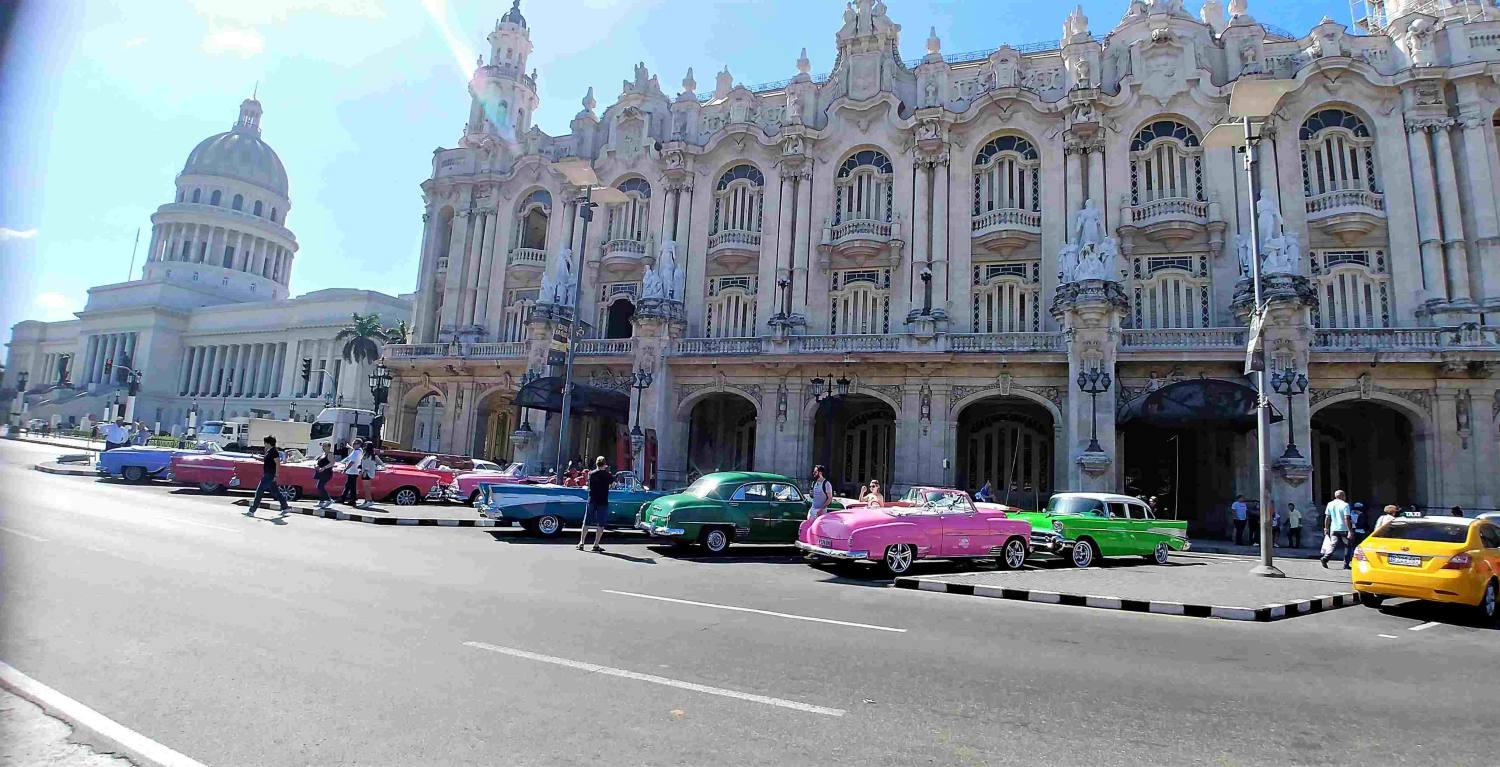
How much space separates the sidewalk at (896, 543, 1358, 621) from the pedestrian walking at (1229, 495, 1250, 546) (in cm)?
739

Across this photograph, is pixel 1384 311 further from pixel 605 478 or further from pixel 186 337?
pixel 186 337

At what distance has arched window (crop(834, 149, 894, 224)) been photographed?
2892 centimetres

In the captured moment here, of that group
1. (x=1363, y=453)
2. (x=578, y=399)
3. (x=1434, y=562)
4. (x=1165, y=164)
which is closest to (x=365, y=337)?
(x=578, y=399)

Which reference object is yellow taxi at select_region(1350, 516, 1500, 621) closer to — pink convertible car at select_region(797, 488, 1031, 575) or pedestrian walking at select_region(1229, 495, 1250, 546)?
pink convertible car at select_region(797, 488, 1031, 575)

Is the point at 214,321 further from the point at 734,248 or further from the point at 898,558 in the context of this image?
the point at 898,558

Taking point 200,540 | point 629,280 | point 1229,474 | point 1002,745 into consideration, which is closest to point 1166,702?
point 1002,745

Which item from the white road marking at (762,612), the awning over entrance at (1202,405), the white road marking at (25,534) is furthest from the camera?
the awning over entrance at (1202,405)

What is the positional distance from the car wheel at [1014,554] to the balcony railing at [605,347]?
1846cm

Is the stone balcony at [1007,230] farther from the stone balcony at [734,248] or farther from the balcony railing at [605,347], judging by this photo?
the balcony railing at [605,347]

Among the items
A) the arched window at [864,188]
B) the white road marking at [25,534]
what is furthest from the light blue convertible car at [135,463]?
the arched window at [864,188]

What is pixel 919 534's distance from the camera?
11.8 metres

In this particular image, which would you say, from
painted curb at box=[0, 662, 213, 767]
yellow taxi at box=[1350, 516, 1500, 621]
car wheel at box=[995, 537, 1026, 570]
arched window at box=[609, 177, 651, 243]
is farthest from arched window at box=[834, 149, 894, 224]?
painted curb at box=[0, 662, 213, 767]

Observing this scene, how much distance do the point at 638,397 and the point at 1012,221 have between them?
15.2 m

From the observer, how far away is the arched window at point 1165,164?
2564 centimetres
